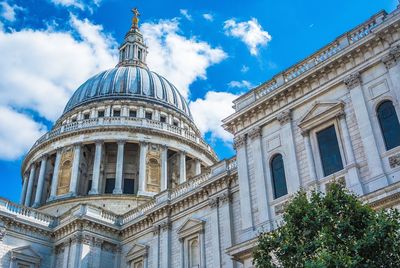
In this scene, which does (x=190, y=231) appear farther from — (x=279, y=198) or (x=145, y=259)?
(x=279, y=198)

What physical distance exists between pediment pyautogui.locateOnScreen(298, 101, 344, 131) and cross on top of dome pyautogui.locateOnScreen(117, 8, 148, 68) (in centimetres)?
4221

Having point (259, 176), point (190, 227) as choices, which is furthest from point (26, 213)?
point (259, 176)

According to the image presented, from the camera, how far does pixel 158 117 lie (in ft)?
178

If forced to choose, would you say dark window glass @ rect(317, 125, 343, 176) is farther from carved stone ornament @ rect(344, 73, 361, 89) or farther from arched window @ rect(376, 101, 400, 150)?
arched window @ rect(376, 101, 400, 150)

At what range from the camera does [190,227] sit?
1200 inches

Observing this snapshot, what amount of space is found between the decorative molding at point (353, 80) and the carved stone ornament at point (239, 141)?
20.6ft

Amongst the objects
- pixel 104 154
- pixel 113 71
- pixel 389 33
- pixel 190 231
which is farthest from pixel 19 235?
pixel 113 71

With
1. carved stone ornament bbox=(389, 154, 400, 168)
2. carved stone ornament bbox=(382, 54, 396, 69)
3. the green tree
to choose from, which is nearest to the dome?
carved stone ornament bbox=(382, 54, 396, 69)

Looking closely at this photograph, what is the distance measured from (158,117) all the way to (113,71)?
10.1 meters

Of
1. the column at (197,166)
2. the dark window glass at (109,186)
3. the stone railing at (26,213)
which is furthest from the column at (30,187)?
the column at (197,166)

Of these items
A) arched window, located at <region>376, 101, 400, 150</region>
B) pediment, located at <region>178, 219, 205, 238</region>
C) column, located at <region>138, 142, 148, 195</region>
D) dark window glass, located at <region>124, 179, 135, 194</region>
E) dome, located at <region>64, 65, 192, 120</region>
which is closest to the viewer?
arched window, located at <region>376, 101, 400, 150</region>

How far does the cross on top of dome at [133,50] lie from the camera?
209 ft

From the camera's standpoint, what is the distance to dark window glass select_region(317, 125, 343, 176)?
72.1 ft

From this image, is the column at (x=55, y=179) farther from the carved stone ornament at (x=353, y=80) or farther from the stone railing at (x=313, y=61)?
the carved stone ornament at (x=353, y=80)
